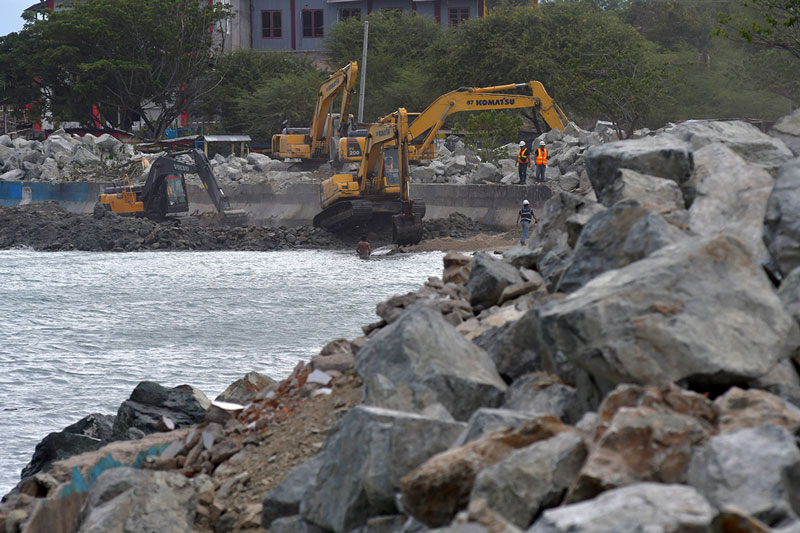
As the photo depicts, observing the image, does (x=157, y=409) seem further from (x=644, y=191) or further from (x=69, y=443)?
(x=644, y=191)

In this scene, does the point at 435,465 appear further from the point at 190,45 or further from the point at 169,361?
the point at 190,45

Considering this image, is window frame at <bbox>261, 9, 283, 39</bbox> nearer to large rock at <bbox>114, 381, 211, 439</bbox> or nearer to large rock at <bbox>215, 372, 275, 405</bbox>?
large rock at <bbox>114, 381, 211, 439</bbox>

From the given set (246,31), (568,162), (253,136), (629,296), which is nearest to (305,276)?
(568,162)

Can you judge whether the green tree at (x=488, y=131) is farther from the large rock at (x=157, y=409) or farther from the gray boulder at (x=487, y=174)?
the large rock at (x=157, y=409)

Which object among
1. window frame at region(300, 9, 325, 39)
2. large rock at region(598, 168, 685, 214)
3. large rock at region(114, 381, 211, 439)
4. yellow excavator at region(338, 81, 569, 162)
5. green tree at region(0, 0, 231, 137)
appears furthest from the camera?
window frame at region(300, 9, 325, 39)

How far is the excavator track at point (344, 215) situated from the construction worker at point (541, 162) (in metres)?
6.09

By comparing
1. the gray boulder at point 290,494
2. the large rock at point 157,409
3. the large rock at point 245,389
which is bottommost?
the large rock at point 157,409

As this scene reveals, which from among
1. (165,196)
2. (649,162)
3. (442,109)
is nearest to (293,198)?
(165,196)

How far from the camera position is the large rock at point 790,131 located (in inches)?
348

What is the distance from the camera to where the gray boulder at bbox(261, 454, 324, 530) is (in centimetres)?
494

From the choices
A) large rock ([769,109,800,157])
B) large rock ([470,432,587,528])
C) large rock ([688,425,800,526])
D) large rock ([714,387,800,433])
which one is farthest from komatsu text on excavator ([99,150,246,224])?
large rock ([688,425,800,526])

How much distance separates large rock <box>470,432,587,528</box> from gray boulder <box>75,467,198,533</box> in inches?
97.9

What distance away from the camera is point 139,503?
5.42 meters

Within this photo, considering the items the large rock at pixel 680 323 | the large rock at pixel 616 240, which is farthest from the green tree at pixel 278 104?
the large rock at pixel 680 323
